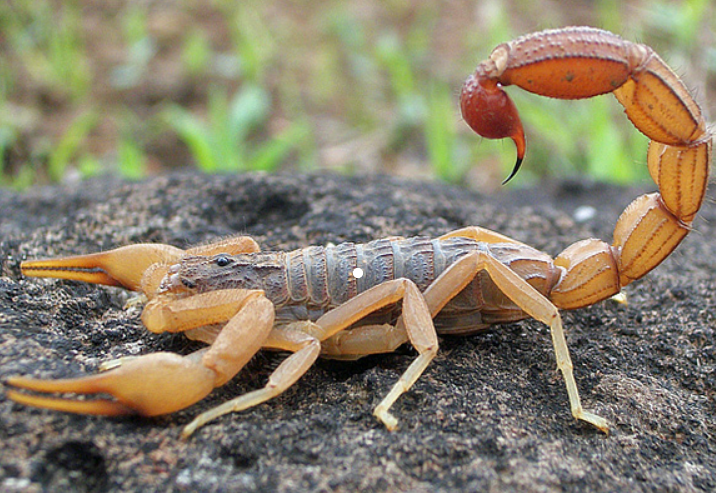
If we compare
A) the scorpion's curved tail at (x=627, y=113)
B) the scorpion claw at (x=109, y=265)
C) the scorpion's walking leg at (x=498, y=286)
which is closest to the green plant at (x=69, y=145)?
the scorpion claw at (x=109, y=265)

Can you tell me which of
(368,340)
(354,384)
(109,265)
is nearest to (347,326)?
(368,340)

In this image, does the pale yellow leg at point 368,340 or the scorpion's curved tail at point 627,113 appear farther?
the pale yellow leg at point 368,340

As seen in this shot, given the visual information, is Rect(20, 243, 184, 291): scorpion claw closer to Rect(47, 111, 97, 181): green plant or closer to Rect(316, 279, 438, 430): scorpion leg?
Rect(316, 279, 438, 430): scorpion leg

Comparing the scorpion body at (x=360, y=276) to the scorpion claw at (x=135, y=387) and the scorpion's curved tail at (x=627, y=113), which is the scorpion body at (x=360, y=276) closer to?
the scorpion's curved tail at (x=627, y=113)

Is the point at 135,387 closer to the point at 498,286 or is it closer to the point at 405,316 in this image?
the point at 405,316

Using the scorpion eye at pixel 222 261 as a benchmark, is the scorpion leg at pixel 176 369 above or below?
below

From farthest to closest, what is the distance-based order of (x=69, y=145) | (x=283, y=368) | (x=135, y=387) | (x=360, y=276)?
1. (x=69, y=145)
2. (x=360, y=276)
3. (x=283, y=368)
4. (x=135, y=387)

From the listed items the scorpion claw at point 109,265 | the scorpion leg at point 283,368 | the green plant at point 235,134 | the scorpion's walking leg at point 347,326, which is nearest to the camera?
the scorpion leg at point 283,368
